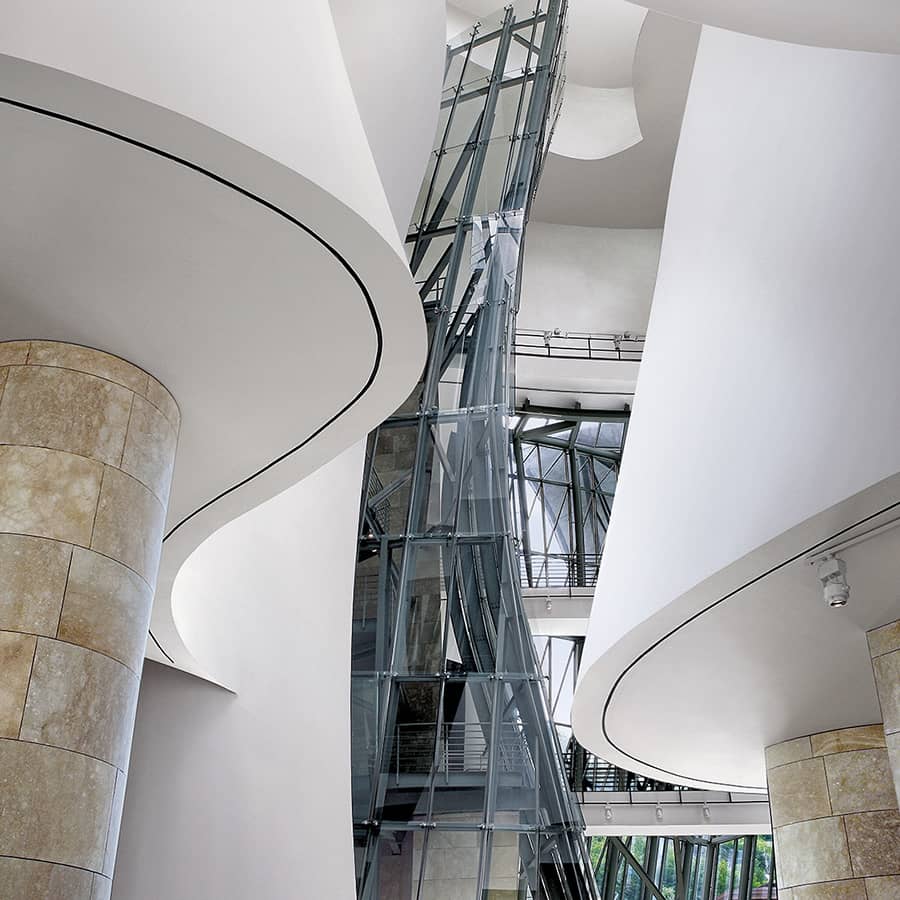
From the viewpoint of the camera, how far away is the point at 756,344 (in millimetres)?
7035

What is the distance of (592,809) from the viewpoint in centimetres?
2098

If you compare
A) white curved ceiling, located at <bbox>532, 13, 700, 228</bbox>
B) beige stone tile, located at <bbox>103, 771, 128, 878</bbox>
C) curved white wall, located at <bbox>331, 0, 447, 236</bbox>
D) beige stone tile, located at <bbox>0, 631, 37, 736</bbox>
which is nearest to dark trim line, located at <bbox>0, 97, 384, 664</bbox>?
beige stone tile, located at <bbox>0, 631, 37, 736</bbox>

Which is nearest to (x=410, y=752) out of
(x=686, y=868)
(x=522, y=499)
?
(x=522, y=499)

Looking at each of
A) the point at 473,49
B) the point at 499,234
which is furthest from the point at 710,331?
the point at 473,49

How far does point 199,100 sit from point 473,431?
9.40m

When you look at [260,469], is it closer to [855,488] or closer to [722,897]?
[855,488]

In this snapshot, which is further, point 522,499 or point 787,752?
point 522,499

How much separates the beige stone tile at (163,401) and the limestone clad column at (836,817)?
6759mm

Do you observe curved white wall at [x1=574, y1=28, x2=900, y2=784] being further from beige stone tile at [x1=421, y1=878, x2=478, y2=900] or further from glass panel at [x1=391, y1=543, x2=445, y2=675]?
glass panel at [x1=391, y1=543, x2=445, y2=675]

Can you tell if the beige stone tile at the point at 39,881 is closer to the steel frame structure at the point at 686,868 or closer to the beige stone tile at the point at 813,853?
the beige stone tile at the point at 813,853

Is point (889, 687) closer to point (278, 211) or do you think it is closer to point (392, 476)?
point (278, 211)

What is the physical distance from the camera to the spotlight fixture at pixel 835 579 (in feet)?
20.7

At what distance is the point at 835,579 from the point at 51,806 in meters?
4.35

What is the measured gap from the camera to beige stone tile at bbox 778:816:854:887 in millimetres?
9375
